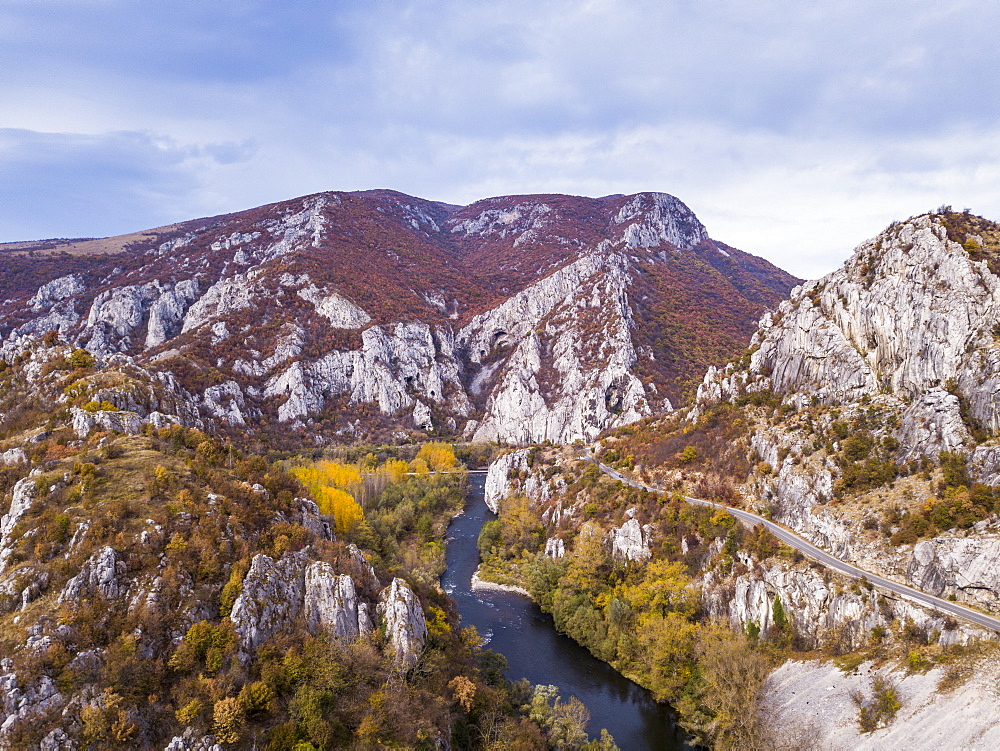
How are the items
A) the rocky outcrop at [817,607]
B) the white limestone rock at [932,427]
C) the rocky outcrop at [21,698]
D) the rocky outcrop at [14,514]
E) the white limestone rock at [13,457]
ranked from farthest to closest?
the white limestone rock at [932,427] → the rocky outcrop at [817,607] → the white limestone rock at [13,457] → the rocky outcrop at [14,514] → the rocky outcrop at [21,698]

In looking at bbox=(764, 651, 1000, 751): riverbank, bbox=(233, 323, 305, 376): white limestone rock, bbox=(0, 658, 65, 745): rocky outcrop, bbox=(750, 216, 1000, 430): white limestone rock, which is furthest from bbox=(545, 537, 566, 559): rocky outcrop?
bbox=(233, 323, 305, 376): white limestone rock

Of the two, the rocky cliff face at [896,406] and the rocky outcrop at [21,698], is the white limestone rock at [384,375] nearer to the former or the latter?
the rocky cliff face at [896,406]

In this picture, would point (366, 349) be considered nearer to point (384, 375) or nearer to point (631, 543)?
point (384, 375)

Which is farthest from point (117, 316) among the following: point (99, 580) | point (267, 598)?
point (267, 598)

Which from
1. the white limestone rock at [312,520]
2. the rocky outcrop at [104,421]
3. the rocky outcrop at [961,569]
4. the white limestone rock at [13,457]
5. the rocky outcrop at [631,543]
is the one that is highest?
the rocky outcrop at [104,421]

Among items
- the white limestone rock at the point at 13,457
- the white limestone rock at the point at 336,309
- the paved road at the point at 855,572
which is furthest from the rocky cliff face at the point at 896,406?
the white limestone rock at the point at 336,309

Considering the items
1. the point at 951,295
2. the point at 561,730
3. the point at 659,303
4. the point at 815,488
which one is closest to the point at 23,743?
the point at 561,730

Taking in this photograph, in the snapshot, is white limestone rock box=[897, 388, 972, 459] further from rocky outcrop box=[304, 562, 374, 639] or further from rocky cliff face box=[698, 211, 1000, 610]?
rocky outcrop box=[304, 562, 374, 639]
